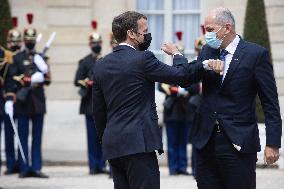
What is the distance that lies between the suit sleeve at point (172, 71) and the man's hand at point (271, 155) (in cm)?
69

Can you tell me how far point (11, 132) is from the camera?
1405cm

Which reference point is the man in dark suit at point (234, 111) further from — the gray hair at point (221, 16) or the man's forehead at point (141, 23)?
the man's forehead at point (141, 23)

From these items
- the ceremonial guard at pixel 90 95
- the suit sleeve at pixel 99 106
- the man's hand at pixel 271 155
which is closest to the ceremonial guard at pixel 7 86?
the ceremonial guard at pixel 90 95

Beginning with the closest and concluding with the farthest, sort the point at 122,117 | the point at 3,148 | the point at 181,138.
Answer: the point at 122,117 < the point at 181,138 < the point at 3,148

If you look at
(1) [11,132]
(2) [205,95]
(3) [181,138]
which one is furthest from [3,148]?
(2) [205,95]

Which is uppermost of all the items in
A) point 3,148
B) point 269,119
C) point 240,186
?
point 269,119

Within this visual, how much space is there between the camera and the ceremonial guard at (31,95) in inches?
522

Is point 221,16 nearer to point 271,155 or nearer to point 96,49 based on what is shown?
point 271,155

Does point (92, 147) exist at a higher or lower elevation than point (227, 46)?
lower

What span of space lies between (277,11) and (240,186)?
905 centimetres

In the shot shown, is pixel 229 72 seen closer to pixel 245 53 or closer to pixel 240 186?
pixel 245 53

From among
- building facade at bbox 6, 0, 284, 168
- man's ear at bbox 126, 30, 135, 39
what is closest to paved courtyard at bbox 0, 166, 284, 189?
building facade at bbox 6, 0, 284, 168

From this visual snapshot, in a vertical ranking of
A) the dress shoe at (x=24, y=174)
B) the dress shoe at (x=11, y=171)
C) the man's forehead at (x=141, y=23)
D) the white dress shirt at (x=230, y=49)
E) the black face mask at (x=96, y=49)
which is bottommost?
the dress shoe at (x=11, y=171)

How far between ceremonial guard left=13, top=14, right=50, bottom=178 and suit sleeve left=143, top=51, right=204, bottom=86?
640 centimetres
